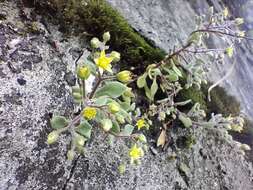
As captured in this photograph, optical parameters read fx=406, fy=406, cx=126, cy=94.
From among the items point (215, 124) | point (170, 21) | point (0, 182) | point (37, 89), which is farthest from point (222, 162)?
point (0, 182)

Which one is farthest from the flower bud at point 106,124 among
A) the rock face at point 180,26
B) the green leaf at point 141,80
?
the rock face at point 180,26

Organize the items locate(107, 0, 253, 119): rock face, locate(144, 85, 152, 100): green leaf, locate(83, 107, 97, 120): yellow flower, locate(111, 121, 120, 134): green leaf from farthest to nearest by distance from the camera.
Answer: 1. locate(107, 0, 253, 119): rock face
2. locate(144, 85, 152, 100): green leaf
3. locate(111, 121, 120, 134): green leaf
4. locate(83, 107, 97, 120): yellow flower

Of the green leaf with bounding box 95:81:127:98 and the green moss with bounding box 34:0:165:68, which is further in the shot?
the green moss with bounding box 34:0:165:68

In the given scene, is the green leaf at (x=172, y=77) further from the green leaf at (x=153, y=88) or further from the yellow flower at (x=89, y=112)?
the yellow flower at (x=89, y=112)

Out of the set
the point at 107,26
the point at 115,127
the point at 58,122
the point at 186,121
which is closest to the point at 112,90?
the point at 115,127

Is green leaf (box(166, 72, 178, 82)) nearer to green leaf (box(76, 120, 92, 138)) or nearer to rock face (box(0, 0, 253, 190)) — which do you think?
rock face (box(0, 0, 253, 190))

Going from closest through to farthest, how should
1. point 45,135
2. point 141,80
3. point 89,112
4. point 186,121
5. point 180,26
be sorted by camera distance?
point 89,112, point 45,135, point 141,80, point 186,121, point 180,26

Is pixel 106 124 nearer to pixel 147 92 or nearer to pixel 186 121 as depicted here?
pixel 147 92

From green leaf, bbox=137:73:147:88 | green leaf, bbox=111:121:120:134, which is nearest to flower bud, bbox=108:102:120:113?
green leaf, bbox=111:121:120:134
